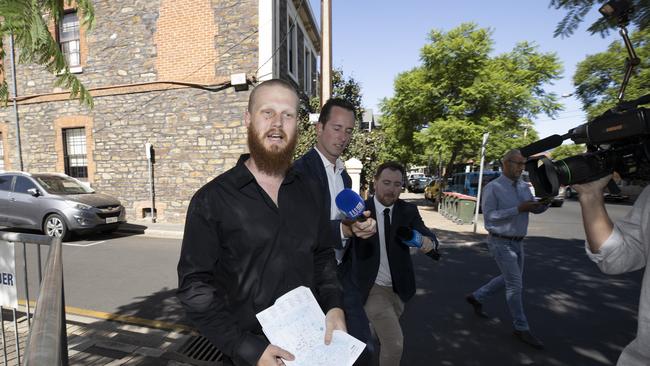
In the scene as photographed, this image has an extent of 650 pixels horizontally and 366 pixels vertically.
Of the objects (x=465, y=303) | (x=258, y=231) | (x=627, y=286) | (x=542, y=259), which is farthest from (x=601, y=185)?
(x=542, y=259)

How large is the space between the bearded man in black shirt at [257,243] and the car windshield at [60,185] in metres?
9.39

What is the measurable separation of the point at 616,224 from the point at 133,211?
12398mm

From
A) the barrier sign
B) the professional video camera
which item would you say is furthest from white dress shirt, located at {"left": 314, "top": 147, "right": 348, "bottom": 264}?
the barrier sign

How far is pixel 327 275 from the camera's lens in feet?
5.86

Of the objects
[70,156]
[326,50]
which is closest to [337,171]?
[326,50]

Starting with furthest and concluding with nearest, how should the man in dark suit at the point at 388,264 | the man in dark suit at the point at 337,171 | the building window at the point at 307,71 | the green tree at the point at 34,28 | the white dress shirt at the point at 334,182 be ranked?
the building window at the point at 307,71, the man in dark suit at the point at 388,264, the white dress shirt at the point at 334,182, the man in dark suit at the point at 337,171, the green tree at the point at 34,28

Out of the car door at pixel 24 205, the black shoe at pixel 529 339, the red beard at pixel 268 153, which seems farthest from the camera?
the car door at pixel 24 205

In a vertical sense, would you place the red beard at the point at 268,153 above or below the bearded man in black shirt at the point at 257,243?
above

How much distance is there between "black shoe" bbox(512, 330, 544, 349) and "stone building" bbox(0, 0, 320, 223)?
27.4 feet

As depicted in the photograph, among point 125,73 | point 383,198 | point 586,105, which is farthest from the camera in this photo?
point 125,73

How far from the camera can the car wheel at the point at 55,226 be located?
813 centimetres

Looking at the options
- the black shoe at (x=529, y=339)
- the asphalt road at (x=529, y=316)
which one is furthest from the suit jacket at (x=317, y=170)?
the black shoe at (x=529, y=339)

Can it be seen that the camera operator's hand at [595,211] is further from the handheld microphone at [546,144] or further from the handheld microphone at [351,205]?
the handheld microphone at [351,205]

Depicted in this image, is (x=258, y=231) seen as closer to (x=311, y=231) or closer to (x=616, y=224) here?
(x=311, y=231)
